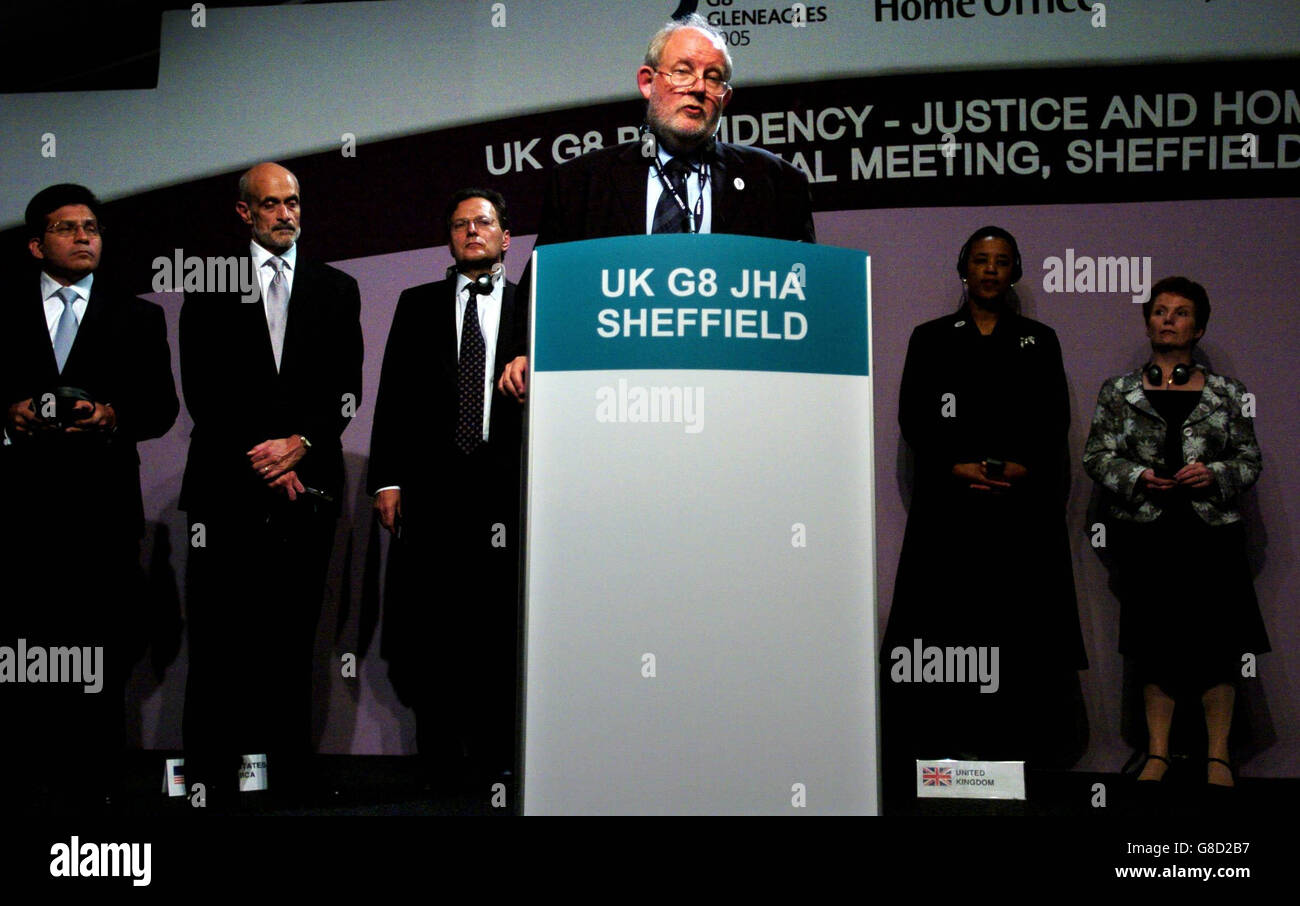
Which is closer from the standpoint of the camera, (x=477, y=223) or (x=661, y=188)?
(x=661, y=188)

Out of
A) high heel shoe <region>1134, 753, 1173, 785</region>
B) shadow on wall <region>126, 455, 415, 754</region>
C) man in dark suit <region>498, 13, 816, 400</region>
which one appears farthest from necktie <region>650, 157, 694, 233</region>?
high heel shoe <region>1134, 753, 1173, 785</region>

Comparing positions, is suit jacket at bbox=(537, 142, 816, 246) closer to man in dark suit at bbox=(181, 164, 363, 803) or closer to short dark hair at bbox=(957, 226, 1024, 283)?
man in dark suit at bbox=(181, 164, 363, 803)

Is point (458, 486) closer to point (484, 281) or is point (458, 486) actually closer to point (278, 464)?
point (278, 464)

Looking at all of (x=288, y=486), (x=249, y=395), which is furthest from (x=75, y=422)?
(x=288, y=486)

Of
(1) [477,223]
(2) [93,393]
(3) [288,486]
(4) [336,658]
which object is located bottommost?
(4) [336,658]

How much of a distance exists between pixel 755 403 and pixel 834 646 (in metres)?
0.49

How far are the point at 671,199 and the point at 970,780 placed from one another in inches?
79.4

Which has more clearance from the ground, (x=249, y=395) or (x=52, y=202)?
(x=52, y=202)

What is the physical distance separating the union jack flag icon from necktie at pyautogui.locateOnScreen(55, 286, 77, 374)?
297 centimetres

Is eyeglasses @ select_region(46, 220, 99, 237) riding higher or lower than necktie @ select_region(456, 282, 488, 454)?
higher

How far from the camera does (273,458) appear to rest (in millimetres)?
A: 3859

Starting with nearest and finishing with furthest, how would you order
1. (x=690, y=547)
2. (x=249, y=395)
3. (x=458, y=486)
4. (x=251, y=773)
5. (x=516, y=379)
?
1. (x=690, y=547)
2. (x=516, y=379)
3. (x=251, y=773)
4. (x=249, y=395)
5. (x=458, y=486)

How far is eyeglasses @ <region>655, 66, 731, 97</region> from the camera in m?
3.01
